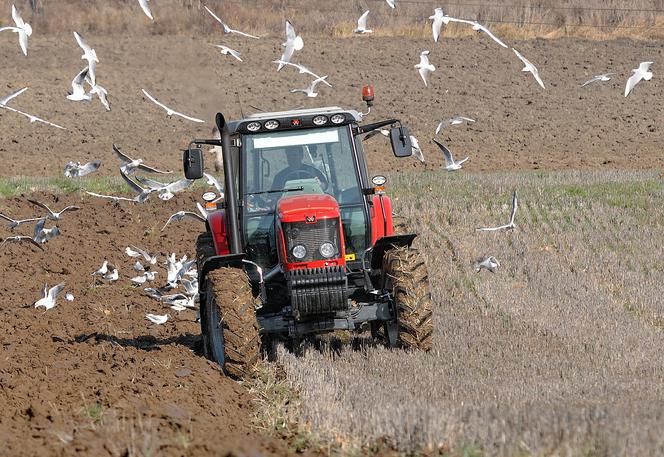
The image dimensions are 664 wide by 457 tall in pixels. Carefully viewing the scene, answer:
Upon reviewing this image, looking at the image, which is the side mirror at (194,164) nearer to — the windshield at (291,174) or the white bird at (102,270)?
the windshield at (291,174)

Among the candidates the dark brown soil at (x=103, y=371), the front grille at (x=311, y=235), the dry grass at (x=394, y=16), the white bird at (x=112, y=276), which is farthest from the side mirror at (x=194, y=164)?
the dry grass at (x=394, y=16)

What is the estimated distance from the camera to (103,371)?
7.89m

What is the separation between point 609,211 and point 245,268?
351 inches

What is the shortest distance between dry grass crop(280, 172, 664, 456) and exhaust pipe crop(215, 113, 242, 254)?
0.97m

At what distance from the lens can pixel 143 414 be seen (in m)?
6.37

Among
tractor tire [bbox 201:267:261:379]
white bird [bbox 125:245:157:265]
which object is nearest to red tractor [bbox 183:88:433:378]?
tractor tire [bbox 201:267:261:379]

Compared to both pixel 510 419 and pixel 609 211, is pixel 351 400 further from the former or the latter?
pixel 609 211

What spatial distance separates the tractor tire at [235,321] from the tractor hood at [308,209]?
0.56 m

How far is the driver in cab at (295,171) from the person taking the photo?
9055mm

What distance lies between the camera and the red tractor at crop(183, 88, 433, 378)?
8328 millimetres

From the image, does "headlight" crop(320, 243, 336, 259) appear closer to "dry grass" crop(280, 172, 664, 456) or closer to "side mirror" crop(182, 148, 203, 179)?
"dry grass" crop(280, 172, 664, 456)

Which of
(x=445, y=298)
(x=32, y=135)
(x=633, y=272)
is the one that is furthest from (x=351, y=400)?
(x=32, y=135)

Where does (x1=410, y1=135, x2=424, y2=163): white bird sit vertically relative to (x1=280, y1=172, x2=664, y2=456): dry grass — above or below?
above

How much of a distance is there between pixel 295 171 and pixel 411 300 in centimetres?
149
